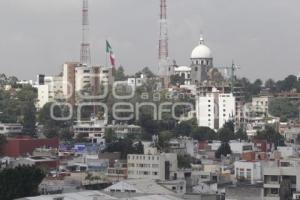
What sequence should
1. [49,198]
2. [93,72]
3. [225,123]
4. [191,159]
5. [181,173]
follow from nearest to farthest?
[49,198], [181,173], [191,159], [225,123], [93,72]

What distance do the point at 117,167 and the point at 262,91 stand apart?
112 feet

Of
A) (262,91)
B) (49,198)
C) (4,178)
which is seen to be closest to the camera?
(49,198)

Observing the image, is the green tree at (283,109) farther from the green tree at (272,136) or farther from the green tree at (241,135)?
the green tree at (272,136)

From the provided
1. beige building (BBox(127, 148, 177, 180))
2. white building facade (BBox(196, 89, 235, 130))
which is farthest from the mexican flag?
beige building (BBox(127, 148, 177, 180))

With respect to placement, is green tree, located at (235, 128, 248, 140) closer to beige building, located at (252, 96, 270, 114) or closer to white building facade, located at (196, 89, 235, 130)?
white building facade, located at (196, 89, 235, 130)

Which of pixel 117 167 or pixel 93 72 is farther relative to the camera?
pixel 93 72

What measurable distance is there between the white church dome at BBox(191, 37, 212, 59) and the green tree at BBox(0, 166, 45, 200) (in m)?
42.3

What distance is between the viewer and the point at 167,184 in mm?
21094

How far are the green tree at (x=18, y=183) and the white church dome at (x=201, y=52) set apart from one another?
139 feet

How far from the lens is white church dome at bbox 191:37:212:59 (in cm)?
6062

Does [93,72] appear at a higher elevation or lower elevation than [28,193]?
higher

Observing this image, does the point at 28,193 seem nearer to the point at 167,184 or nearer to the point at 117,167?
the point at 167,184

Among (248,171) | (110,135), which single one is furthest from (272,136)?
(248,171)

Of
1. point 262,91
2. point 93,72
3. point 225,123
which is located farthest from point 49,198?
point 262,91
